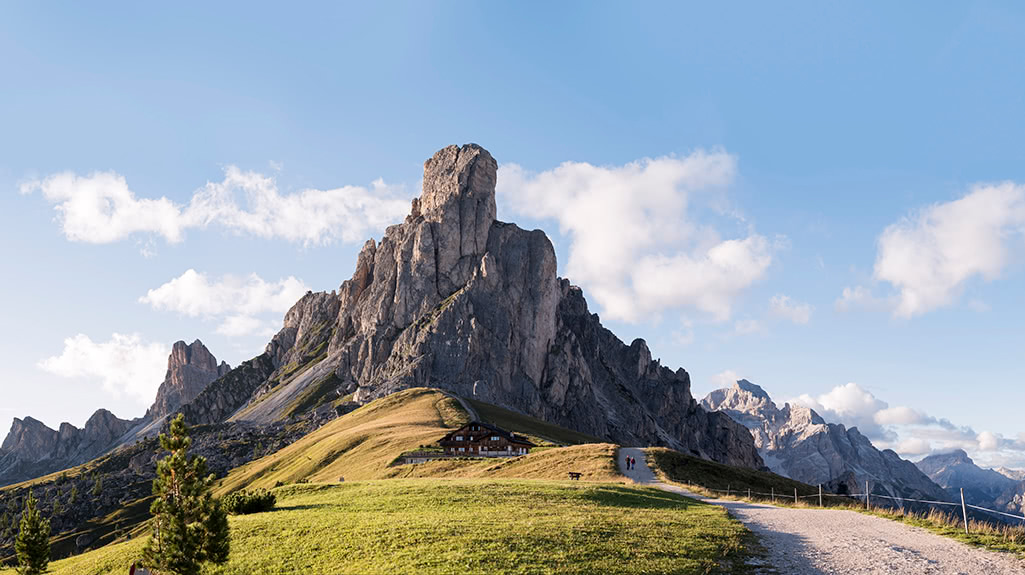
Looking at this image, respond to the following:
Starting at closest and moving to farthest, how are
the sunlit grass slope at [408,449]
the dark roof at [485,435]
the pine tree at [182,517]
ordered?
the pine tree at [182,517]
the sunlit grass slope at [408,449]
the dark roof at [485,435]

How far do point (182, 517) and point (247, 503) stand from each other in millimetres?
18030

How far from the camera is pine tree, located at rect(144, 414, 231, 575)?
21391mm

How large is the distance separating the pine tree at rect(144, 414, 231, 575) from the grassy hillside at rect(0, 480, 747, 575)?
8.09 feet

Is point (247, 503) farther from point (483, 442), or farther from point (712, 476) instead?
point (483, 442)

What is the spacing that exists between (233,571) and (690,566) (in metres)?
16.8

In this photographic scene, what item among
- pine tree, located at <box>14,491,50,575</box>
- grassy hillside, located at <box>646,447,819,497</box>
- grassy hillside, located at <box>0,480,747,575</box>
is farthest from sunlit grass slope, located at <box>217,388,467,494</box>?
pine tree, located at <box>14,491,50,575</box>

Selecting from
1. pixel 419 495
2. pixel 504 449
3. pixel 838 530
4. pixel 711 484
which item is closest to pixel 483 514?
pixel 419 495

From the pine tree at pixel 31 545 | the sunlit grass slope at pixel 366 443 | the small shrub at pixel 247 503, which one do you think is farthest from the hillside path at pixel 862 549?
the sunlit grass slope at pixel 366 443

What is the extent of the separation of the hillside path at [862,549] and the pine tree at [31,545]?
34.3 metres

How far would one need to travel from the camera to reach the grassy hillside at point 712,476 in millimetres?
67562

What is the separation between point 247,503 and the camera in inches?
1515

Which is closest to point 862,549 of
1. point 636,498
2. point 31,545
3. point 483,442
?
point 636,498

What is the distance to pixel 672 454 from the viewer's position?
82625 millimetres

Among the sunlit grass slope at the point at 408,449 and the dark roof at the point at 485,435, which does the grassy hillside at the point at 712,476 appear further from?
the dark roof at the point at 485,435
